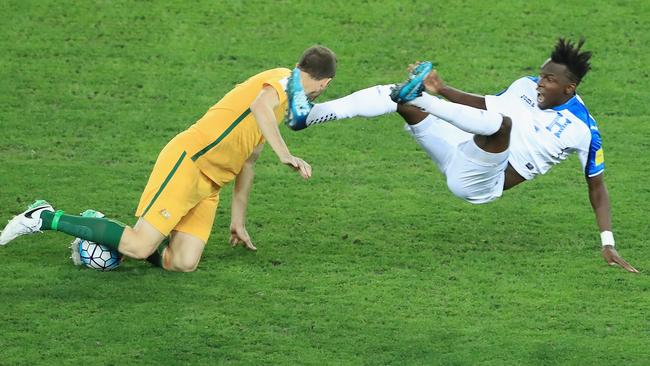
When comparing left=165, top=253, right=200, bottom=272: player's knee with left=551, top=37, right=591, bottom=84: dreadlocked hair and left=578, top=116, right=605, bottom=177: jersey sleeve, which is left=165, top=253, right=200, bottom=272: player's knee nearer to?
left=578, top=116, right=605, bottom=177: jersey sleeve

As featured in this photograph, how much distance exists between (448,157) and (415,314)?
130 cm

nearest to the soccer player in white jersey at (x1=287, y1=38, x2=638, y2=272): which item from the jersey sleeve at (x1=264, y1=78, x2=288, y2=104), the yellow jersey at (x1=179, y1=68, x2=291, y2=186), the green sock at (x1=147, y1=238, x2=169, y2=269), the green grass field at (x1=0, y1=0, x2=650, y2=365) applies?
the jersey sleeve at (x1=264, y1=78, x2=288, y2=104)

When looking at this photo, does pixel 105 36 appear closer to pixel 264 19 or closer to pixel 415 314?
pixel 264 19

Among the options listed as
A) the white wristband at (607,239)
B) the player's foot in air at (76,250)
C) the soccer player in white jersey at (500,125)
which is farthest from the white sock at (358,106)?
the player's foot in air at (76,250)

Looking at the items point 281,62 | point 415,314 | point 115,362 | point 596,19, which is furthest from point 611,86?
point 115,362

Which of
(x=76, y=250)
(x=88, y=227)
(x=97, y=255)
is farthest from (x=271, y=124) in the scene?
(x=76, y=250)

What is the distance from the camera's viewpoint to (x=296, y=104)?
859cm

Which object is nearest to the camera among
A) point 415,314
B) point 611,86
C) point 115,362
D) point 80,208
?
point 115,362

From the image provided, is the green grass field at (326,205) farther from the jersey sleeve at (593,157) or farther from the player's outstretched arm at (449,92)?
the player's outstretched arm at (449,92)

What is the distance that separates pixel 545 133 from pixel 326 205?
7.58 feet

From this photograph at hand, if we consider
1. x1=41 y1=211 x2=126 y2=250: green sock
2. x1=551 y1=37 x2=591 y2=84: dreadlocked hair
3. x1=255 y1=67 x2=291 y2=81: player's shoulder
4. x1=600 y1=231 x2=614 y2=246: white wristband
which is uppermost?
x1=551 y1=37 x2=591 y2=84: dreadlocked hair

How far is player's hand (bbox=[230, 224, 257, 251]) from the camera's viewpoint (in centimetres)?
980

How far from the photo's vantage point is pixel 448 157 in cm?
933

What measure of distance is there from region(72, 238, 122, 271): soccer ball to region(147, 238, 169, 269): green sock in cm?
27
